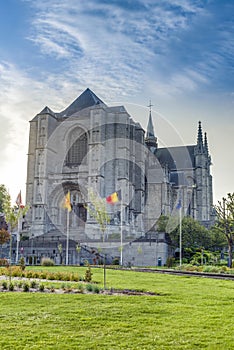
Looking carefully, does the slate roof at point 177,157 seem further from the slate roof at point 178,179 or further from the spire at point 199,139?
the spire at point 199,139

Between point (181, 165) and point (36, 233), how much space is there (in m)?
33.3

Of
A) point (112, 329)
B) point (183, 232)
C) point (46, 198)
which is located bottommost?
point (112, 329)

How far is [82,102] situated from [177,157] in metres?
25.2

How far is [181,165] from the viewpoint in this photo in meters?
78.5

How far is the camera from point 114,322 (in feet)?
28.9

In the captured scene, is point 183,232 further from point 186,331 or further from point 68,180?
point 186,331

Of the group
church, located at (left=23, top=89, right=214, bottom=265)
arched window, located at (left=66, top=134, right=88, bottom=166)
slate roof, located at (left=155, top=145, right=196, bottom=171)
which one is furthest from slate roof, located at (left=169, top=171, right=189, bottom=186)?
arched window, located at (left=66, top=134, right=88, bottom=166)

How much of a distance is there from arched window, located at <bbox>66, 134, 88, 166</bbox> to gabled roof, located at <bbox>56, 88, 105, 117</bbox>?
379 cm

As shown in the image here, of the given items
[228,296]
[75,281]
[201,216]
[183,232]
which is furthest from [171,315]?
[201,216]

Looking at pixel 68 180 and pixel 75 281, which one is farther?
pixel 68 180

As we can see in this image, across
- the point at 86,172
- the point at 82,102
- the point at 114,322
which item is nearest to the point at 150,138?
the point at 82,102

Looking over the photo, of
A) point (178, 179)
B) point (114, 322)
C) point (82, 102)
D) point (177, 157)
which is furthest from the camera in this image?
point (177, 157)

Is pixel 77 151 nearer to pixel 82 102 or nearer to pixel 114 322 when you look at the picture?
pixel 82 102

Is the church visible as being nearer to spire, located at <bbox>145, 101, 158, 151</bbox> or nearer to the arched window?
the arched window
